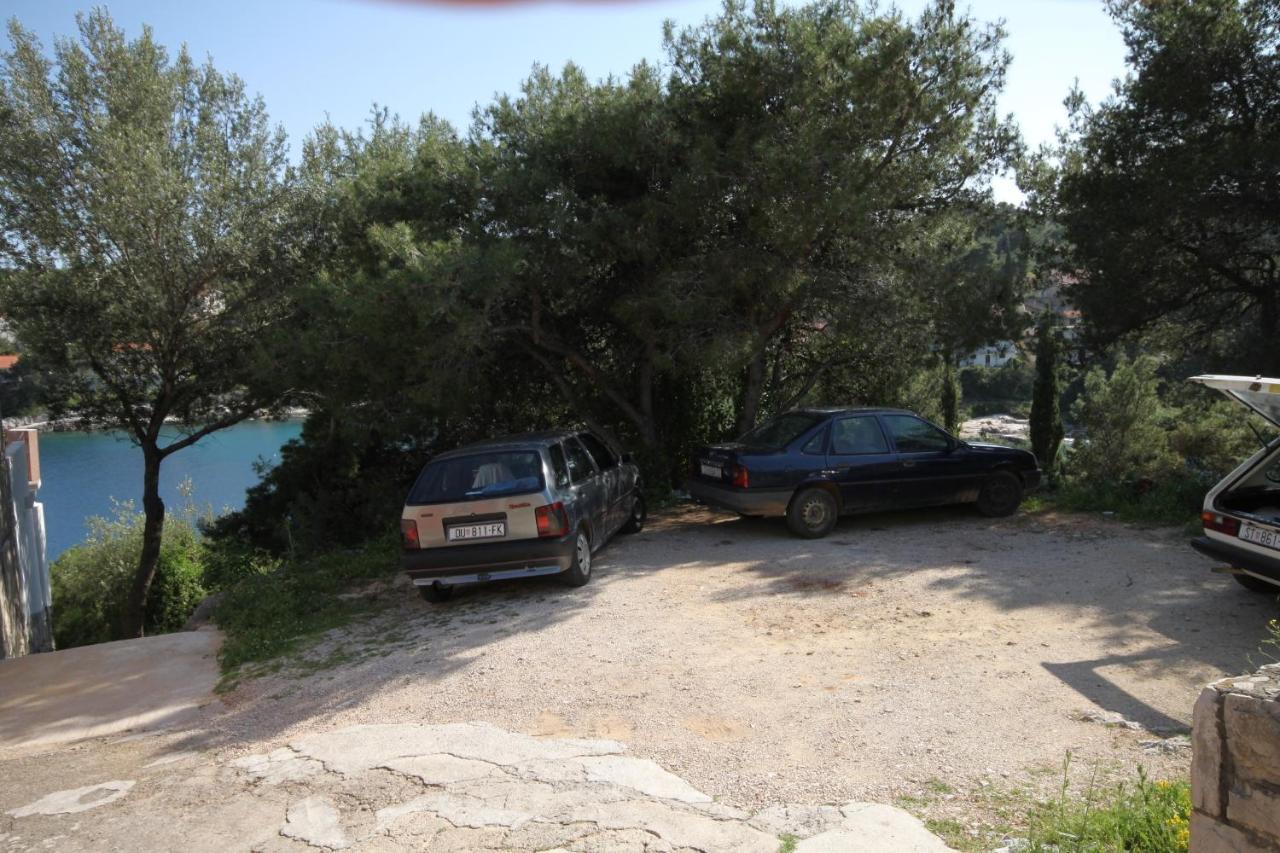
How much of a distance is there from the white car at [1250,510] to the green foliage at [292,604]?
24.9ft

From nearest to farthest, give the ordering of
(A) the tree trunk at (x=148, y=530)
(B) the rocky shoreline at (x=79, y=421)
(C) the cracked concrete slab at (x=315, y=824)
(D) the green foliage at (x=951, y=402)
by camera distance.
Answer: (C) the cracked concrete slab at (x=315, y=824) → (B) the rocky shoreline at (x=79, y=421) → (A) the tree trunk at (x=148, y=530) → (D) the green foliage at (x=951, y=402)

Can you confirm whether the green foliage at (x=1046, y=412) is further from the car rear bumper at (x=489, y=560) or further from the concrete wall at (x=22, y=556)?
the concrete wall at (x=22, y=556)

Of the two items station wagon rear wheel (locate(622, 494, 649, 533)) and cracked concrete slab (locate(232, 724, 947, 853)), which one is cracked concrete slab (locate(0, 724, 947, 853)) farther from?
station wagon rear wheel (locate(622, 494, 649, 533))

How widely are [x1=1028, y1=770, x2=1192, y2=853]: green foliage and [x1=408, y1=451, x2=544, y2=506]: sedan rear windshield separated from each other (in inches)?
Answer: 209

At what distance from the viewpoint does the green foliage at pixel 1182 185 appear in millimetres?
12894

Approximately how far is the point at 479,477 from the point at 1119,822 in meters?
6.06

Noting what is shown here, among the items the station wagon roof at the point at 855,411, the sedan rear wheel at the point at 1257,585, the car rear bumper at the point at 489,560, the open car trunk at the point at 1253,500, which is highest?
the station wagon roof at the point at 855,411

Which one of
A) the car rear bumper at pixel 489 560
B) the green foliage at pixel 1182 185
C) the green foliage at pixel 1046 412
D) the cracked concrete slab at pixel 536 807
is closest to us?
the cracked concrete slab at pixel 536 807

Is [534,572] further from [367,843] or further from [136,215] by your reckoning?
[136,215]

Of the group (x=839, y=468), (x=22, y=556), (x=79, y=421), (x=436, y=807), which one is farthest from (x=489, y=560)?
(x=22, y=556)

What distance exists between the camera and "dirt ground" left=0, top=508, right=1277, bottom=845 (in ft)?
15.2

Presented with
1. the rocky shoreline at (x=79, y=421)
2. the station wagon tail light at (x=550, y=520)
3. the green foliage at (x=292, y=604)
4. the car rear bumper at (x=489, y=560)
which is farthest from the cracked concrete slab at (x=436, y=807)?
the rocky shoreline at (x=79, y=421)

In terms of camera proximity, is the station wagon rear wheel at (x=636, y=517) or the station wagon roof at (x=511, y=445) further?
the station wagon rear wheel at (x=636, y=517)

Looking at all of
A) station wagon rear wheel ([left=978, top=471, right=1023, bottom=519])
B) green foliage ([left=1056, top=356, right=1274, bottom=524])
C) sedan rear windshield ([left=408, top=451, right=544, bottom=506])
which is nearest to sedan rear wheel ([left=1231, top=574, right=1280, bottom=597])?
station wagon rear wheel ([left=978, top=471, right=1023, bottom=519])
